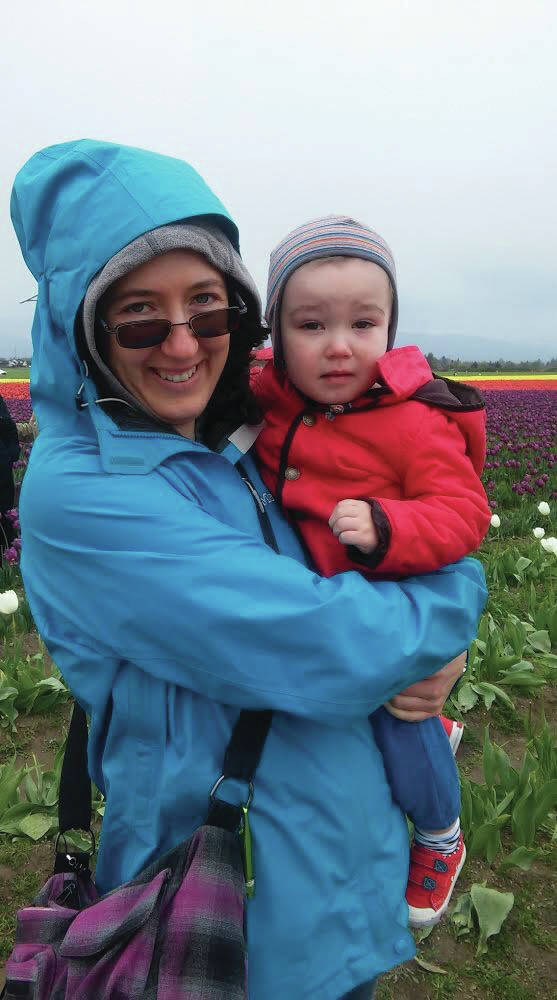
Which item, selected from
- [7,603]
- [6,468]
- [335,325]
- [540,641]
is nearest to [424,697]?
[335,325]

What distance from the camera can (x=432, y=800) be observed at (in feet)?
5.09

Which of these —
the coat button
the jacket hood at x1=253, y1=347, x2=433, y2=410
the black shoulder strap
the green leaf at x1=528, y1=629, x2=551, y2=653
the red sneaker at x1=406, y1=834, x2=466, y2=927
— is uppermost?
the jacket hood at x1=253, y1=347, x2=433, y2=410

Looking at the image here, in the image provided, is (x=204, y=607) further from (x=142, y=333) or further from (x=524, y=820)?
(x=524, y=820)

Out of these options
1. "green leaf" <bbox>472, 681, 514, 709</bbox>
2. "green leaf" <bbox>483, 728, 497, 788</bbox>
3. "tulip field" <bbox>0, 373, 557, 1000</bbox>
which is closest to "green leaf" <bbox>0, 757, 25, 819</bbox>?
"tulip field" <bbox>0, 373, 557, 1000</bbox>

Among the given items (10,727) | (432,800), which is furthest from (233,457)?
(10,727)

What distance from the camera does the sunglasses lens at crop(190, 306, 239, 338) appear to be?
139 cm

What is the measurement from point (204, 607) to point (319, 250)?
3.09 ft

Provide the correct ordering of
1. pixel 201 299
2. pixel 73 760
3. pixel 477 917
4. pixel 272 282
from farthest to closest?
1. pixel 477 917
2. pixel 272 282
3. pixel 73 760
4. pixel 201 299

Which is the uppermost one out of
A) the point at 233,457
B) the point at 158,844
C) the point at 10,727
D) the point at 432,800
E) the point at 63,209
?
the point at 63,209

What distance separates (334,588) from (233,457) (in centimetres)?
42

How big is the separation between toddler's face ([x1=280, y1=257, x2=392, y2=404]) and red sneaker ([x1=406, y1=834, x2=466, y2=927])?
1.15 metres

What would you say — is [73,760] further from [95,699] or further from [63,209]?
[63,209]

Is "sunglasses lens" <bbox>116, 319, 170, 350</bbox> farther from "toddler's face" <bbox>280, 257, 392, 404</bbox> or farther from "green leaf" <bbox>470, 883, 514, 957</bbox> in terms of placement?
"green leaf" <bbox>470, 883, 514, 957</bbox>

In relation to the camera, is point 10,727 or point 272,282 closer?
point 272,282
